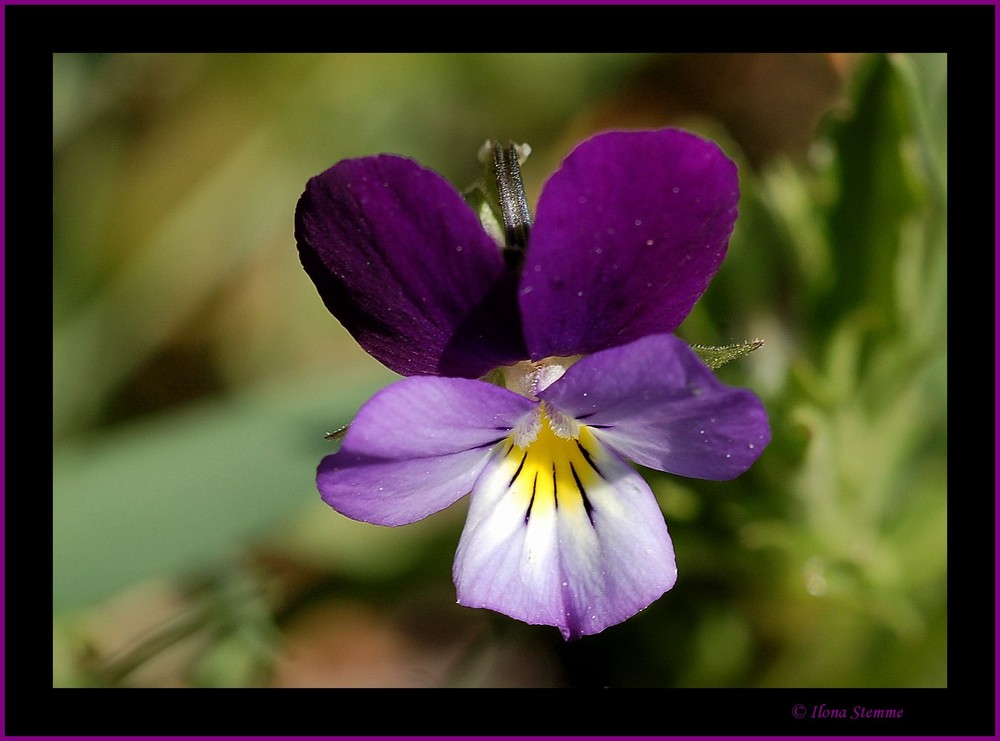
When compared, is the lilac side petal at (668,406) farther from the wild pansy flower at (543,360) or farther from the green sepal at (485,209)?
the green sepal at (485,209)

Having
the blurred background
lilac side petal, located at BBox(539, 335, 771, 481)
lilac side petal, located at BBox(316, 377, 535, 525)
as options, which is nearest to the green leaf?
the blurred background

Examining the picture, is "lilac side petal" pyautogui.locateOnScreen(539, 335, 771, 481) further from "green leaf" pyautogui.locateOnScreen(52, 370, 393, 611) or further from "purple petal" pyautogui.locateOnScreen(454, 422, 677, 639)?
"green leaf" pyautogui.locateOnScreen(52, 370, 393, 611)

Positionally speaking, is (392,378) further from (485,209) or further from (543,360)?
(485,209)

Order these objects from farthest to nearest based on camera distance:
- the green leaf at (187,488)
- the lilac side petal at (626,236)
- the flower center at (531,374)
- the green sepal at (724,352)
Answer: the green leaf at (187,488) → the flower center at (531,374) → the green sepal at (724,352) → the lilac side petal at (626,236)

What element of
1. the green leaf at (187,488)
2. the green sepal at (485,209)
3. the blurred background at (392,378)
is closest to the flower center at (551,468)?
the green sepal at (485,209)

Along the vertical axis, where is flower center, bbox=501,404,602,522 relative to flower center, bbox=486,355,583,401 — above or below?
below

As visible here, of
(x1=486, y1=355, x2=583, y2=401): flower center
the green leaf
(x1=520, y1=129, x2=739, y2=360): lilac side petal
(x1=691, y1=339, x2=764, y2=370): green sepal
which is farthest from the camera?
the green leaf

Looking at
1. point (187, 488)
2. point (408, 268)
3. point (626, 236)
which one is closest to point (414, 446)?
point (408, 268)
